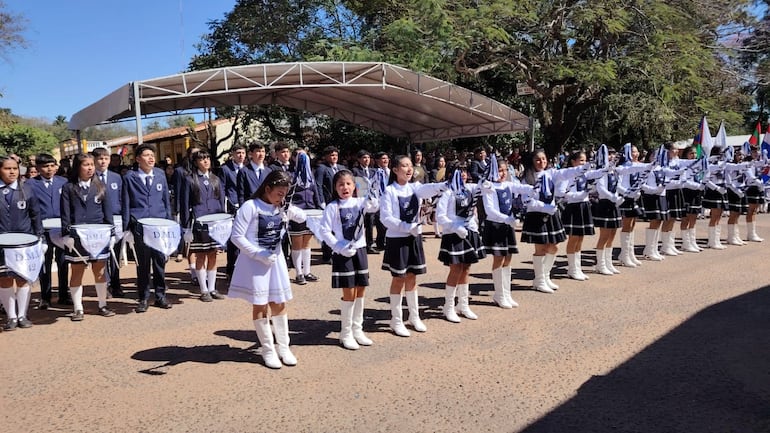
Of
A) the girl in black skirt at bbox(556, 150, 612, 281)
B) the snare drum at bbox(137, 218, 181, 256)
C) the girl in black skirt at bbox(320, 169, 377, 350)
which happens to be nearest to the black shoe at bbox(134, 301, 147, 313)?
the snare drum at bbox(137, 218, 181, 256)

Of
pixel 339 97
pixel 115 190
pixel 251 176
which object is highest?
pixel 339 97

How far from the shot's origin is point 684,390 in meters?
4.35

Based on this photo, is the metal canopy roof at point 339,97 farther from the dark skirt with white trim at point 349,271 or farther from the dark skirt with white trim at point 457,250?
the dark skirt with white trim at point 457,250

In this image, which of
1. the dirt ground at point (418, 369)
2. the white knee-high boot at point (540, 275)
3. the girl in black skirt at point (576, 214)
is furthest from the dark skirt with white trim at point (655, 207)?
the white knee-high boot at point (540, 275)

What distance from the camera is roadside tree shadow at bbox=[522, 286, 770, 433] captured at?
12.5ft

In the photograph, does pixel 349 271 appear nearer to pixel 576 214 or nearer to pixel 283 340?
pixel 283 340

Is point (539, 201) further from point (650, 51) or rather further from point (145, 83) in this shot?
point (650, 51)

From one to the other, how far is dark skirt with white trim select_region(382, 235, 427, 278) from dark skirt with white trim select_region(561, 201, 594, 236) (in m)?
3.38

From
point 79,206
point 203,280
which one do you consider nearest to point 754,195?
point 203,280

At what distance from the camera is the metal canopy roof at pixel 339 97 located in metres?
10.9

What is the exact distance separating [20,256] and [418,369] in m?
4.24

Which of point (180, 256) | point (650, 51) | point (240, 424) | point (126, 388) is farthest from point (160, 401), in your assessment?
point (650, 51)

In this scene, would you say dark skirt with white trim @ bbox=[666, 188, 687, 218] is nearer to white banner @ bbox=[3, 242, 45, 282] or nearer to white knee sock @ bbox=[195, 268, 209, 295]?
→ white knee sock @ bbox=[195, 268, 209, 295]

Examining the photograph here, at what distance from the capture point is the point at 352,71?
1244 cm
